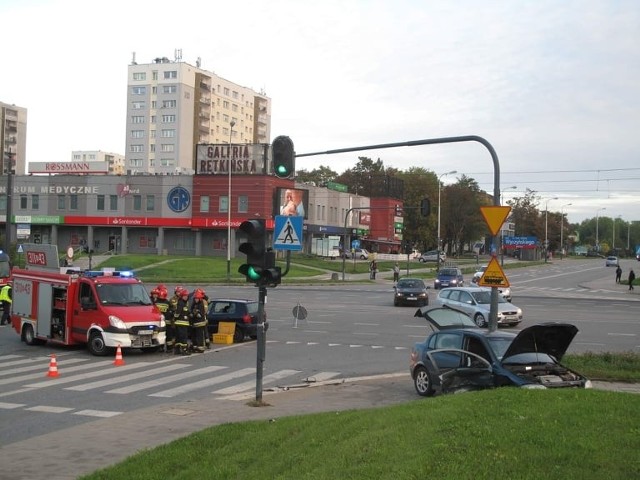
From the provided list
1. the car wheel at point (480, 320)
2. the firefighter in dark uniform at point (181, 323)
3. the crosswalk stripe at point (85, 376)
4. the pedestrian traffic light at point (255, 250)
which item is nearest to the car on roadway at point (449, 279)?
the car wheel at point (480, 320)

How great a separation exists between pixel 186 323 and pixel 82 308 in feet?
9.71

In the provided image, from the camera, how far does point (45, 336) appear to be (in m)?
21.4

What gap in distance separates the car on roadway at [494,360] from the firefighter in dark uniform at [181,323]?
793 cm

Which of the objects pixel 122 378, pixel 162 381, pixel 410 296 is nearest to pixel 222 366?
pixel 162 381

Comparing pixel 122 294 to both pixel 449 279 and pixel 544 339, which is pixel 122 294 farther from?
pixel 449 279

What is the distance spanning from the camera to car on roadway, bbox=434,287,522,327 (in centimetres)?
2692

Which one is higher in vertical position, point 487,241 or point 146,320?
point 487,241

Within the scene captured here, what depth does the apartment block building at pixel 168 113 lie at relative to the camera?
110750 mm

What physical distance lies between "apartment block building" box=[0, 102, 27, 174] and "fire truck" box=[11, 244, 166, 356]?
120117 mm

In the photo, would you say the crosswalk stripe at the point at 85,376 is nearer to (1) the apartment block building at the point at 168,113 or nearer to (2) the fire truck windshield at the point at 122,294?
(2) the fire truck windshield at the point at 122,294

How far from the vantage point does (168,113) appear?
111438 millimetres

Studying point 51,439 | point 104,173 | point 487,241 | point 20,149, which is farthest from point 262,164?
point 20,149

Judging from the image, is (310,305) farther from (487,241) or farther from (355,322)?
(487,241)

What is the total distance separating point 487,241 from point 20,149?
465ft
